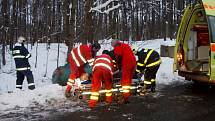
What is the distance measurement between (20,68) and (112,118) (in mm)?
5585

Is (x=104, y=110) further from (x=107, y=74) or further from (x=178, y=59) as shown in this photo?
(x=178, y=59)

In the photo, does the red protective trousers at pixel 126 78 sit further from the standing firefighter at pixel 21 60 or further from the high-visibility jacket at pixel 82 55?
the standing firefighter at pixel 21 60

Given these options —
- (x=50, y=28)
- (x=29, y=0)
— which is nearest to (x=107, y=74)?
(x=50, y=28)

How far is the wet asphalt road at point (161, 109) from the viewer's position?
8.32 m

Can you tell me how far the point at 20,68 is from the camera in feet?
42.3

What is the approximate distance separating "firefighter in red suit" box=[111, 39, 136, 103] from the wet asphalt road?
1.26 feet

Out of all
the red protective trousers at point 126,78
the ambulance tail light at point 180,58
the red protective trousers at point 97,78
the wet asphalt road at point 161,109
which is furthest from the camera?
the ambulance tail light at point 180,58

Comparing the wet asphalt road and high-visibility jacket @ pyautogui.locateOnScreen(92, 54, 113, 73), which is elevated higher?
high-visibility jacket @ pyautogui.locateOnScreen(92, 54, 113, 73)

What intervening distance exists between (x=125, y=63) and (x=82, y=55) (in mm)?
1212

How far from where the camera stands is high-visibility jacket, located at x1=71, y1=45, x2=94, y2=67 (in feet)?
33.8

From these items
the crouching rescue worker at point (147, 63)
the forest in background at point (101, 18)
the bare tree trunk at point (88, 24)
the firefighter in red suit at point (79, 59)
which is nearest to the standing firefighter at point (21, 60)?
the firefighter in red suit at point (79, 59)

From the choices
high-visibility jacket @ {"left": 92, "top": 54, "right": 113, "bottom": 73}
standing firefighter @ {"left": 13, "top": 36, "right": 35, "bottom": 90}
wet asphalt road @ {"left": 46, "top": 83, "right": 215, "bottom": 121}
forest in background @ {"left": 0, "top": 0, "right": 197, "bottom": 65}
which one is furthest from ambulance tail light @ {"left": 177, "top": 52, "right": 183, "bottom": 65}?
forest in background @ {"left": 0, "top": 0, "right": 197, "bottom": 65}

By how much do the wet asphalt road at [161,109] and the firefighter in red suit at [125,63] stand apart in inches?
15.1

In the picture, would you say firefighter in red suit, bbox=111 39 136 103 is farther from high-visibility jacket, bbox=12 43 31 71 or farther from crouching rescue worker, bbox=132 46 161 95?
high-visibility jacket, bbox=12 43 31 71
